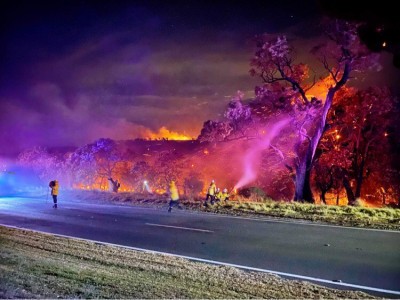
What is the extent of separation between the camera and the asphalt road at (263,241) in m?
7.89

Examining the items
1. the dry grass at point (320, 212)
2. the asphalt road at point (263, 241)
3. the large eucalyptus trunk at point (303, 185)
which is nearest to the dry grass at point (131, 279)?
the asphalt road at point (263, 241)

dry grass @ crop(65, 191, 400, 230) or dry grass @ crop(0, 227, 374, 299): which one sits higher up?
dry grass @ crop(65, 191, 400, 230)

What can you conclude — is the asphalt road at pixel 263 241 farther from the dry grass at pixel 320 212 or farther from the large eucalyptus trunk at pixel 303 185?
the large eucalyptus trunk at pixel 303 185

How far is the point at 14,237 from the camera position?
12.1 meters

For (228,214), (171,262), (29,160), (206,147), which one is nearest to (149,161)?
(206,147)

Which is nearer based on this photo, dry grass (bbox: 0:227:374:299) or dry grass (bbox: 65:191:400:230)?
dry grass (bbox: 0:227:374:299)

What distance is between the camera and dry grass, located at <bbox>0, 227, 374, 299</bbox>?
6.08 metres

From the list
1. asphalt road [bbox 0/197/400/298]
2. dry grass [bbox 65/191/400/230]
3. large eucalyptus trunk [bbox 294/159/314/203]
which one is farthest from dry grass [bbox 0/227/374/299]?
large eucalyptus trunk [bbox 294/159/314/203]

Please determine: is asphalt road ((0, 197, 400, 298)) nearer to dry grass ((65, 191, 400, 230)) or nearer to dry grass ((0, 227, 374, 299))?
dry grass ((0, 227, 374, 299))

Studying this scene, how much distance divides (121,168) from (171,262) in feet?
166

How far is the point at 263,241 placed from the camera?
36.9 feet

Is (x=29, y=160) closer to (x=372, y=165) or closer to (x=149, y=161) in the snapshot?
(x=149, y=161)

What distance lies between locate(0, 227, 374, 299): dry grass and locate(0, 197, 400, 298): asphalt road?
38.5 inches

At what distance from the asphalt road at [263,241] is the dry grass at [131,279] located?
979mm
